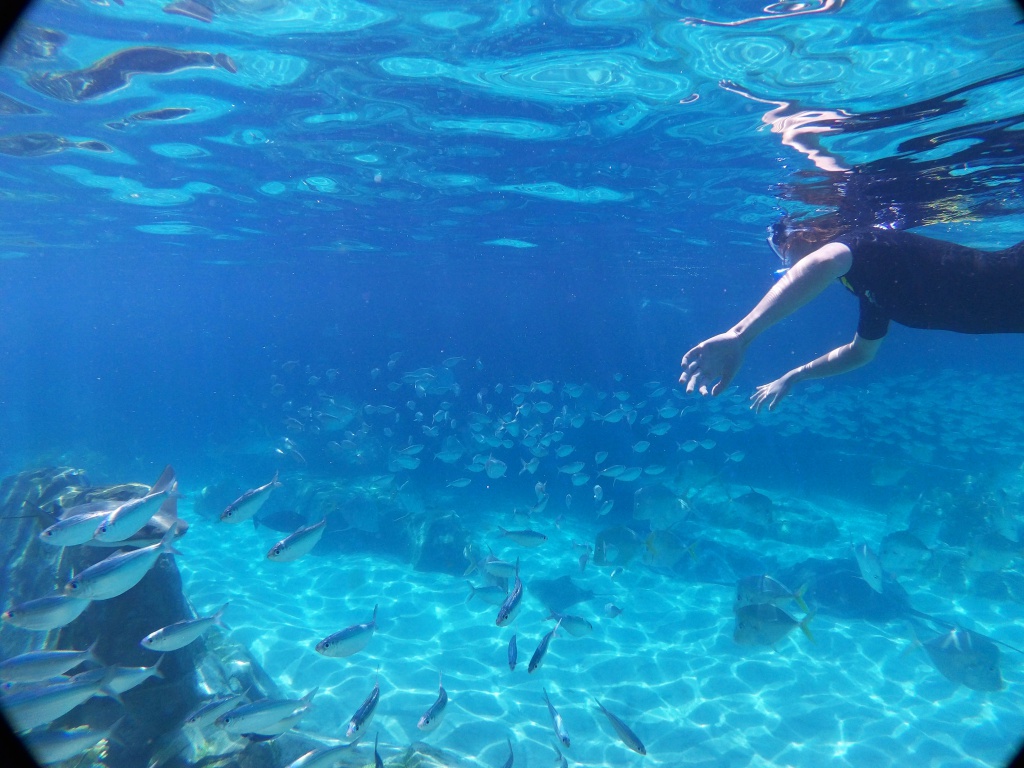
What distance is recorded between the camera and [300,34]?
907cm

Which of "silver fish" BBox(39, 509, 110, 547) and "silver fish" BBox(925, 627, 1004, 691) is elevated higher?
"silver fish" BBox(39, 509, 110, 547)

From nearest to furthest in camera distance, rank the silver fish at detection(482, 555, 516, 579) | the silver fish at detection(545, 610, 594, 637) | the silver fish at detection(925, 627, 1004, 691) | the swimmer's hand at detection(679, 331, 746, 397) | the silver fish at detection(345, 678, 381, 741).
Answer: the swimmer's hand at detection(679, 331, 746, 397) → the silver fish at detection(345, 678, 381, 741) → the silver fish at detection(545, 610, 594, 637) → the silver fish at detection(925, 627, 1004, 691) → the silver fish at detection(482, 555, 516, 579)

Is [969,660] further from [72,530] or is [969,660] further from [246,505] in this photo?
[72,530]

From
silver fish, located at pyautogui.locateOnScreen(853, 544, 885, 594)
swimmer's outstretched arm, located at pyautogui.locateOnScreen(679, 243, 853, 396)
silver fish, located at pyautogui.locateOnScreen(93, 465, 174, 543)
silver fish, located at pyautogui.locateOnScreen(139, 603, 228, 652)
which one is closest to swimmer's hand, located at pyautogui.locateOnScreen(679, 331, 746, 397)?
swimmer's outstretched arm, located at pyautogui.locateOnScreen(679, 243, 853, 396)

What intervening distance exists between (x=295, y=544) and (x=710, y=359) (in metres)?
5.18

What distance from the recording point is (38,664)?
4.70m

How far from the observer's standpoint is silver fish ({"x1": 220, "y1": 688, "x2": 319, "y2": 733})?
5.00 metres

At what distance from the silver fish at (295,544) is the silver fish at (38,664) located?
5.82 ft

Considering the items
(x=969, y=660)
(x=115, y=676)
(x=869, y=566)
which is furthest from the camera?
(x=969, y=660)

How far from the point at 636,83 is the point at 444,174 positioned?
327 inches

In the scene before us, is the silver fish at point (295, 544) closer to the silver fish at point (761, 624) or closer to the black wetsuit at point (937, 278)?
the black wetsuit at point (937, 278)

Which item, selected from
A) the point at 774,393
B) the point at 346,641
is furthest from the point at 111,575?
the point at 774,393

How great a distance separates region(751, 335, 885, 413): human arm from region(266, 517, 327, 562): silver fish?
18.1 feet

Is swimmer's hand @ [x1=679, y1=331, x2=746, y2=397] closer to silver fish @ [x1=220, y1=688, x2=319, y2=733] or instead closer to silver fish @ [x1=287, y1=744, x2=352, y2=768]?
silver fish @ [x1=220, y1=688, x2=319, y2=733]
